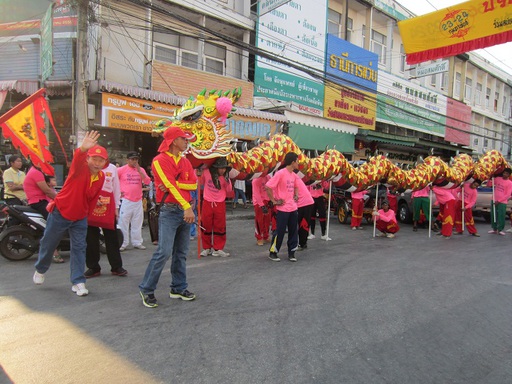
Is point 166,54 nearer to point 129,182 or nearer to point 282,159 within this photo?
point 129,182

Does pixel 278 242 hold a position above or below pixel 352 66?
below

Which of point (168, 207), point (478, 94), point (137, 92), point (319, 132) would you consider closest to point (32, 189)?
point (168, 207)

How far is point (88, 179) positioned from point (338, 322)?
302cm

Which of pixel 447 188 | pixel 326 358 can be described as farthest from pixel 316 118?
pixel 326 358

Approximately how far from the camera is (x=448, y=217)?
962cm

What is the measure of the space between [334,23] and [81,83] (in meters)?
12.2

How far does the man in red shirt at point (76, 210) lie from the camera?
427 centimetres

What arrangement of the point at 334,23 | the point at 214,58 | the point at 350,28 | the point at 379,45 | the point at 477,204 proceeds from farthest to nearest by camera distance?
the point at 379,45 < the point at 350,28 < the point at 334,23 < the point at 214,58 < the point at 477,204

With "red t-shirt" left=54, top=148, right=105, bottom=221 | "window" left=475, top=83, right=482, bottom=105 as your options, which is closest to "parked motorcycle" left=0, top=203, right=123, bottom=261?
"red t-shirt" left=54, top=148, right=105, bottom=221

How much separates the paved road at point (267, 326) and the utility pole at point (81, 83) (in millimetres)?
4799

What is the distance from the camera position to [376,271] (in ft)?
19.1

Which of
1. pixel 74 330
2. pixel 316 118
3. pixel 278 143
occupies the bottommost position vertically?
pixel 74 330

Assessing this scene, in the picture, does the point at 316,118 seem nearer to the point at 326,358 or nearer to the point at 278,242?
the point at 278,242

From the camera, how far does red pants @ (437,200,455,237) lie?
955cm
